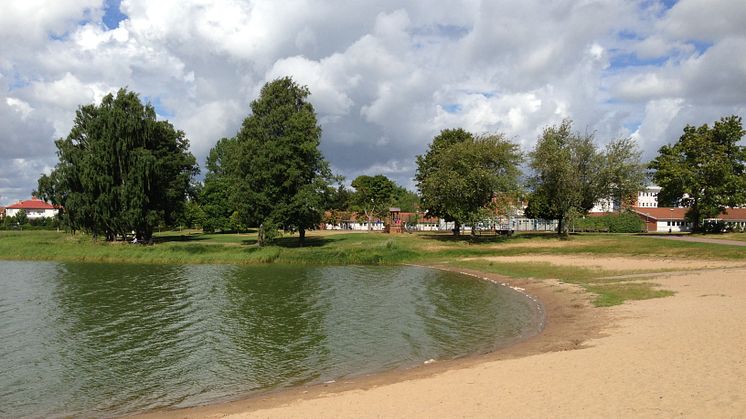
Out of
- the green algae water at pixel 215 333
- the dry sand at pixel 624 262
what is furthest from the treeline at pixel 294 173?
the green algae water at pixel 215 333

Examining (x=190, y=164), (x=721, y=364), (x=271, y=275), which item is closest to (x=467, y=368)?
(x=721, y=364)

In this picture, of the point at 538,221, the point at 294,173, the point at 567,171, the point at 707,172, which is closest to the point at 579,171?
the point at 567,171

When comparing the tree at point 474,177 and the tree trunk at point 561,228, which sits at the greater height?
the tree at point 474,177

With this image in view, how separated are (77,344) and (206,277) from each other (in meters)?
21.0

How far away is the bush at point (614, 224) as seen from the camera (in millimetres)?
98125

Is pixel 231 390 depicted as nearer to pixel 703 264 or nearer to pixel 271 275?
pixel 271 275

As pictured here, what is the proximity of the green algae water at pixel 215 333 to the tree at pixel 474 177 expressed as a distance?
26244 millimetres

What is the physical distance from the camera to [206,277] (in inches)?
1623

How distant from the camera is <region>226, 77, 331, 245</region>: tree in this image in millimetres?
59406

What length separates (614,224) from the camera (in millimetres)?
98500

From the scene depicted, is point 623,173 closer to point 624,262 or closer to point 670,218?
point 624,262

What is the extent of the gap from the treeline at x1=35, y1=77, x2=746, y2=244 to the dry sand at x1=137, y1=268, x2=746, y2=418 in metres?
44.5

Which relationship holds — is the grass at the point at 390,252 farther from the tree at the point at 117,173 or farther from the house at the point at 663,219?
the house at the point at 663,219

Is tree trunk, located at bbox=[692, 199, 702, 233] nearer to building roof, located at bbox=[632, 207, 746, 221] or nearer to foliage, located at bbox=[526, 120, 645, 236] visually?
foliage, located at bbox=[526, 120, 645, 236]
